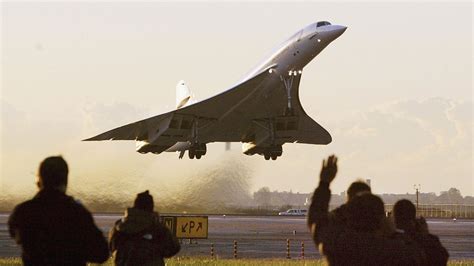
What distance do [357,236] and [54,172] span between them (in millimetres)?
2410

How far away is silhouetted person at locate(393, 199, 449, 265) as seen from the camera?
25.1 feet

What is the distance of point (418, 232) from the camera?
25.4 feet

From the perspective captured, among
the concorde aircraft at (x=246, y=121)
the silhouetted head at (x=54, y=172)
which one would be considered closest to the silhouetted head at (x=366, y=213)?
the silhouetted head at (x=54, y=172)

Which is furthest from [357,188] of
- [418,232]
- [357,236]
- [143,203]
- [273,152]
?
[273,152]

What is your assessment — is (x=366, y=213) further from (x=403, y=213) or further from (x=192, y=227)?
(x=192, y=227)

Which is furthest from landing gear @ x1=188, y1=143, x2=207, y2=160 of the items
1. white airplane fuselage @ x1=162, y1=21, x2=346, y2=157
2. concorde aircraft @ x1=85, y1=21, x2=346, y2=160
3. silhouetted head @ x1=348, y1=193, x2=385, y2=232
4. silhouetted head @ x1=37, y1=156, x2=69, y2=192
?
silhouetted head @ x1=348, y1=193, x2=385, y2=232

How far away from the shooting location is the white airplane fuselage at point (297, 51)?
1443 inches

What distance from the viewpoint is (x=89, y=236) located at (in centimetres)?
675

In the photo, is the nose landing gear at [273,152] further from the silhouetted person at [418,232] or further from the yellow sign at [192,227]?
the silhouetted person at [418,232]

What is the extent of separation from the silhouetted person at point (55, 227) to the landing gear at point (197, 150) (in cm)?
3680

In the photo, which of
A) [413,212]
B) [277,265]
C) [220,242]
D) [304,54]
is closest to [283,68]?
[304,54]

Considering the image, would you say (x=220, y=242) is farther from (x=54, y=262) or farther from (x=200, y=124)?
(x=54, y=262)

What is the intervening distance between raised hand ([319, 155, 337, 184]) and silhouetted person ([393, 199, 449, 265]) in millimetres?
1027

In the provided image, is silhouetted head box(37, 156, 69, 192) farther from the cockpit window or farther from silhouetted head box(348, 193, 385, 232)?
the cockpit window
